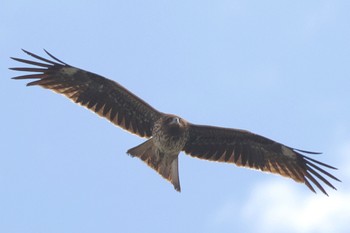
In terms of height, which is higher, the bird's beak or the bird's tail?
the bird's beak

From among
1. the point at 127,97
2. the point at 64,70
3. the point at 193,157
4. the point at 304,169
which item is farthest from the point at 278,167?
the point at 64,70

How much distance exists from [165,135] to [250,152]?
2.00 m

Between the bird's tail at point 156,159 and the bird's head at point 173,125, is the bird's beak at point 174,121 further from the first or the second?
the bird's tail at point 156,159

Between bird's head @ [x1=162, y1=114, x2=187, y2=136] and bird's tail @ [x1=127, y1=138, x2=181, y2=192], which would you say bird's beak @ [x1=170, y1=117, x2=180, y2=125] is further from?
bird's tail @ [x1=127, y1=138, x2=181, y2=192]

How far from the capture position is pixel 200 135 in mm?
18203

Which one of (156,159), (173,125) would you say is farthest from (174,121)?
(156,159)

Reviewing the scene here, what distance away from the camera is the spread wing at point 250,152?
18219 millimetres

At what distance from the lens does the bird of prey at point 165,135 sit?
1750cm

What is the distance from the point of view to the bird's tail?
57.2 feet

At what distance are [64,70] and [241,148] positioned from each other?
3.62m

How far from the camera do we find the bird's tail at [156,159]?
1744cm

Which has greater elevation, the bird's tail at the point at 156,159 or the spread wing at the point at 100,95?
the spread wing at the point at 100,95

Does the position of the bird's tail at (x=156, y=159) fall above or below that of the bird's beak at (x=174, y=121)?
below

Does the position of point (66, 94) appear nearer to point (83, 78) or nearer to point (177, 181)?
point (83, 78)
